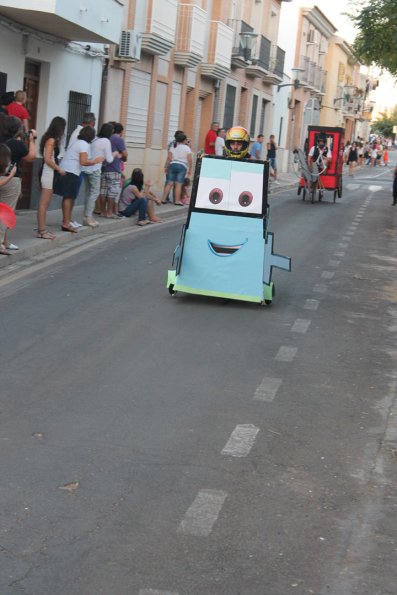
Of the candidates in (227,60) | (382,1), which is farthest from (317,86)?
(382,1)

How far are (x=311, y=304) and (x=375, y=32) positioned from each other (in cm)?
1876

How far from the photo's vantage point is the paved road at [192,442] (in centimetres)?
460

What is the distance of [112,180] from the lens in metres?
18.5

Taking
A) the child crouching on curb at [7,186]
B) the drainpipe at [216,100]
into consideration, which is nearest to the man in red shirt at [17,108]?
the child crouching on curb at [7,186]

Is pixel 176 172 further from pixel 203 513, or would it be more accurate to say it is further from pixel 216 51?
pixel 203 513

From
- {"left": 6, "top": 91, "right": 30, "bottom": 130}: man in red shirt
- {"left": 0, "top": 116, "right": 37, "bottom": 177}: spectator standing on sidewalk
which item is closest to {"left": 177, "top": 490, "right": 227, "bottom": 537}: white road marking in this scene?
{"left": 0, "top": 116, "right": 37, "bottom": 177}: spectator standing on sidewalk

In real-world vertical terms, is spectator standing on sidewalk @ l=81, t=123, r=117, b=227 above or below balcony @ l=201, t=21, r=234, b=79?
below

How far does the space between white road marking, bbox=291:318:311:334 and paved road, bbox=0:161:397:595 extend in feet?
0.07

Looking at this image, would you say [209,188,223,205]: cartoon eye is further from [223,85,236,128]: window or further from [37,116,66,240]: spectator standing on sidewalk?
[223,85,236,128]: window

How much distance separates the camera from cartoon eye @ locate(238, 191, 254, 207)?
1124 centimetres

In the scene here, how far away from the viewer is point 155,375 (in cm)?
790

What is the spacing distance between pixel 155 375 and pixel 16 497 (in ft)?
9.08

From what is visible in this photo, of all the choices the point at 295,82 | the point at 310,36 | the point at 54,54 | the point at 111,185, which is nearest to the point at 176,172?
the point at 54,54

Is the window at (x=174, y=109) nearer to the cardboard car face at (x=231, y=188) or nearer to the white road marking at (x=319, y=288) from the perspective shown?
the white road marking at (x=319, y=288)
